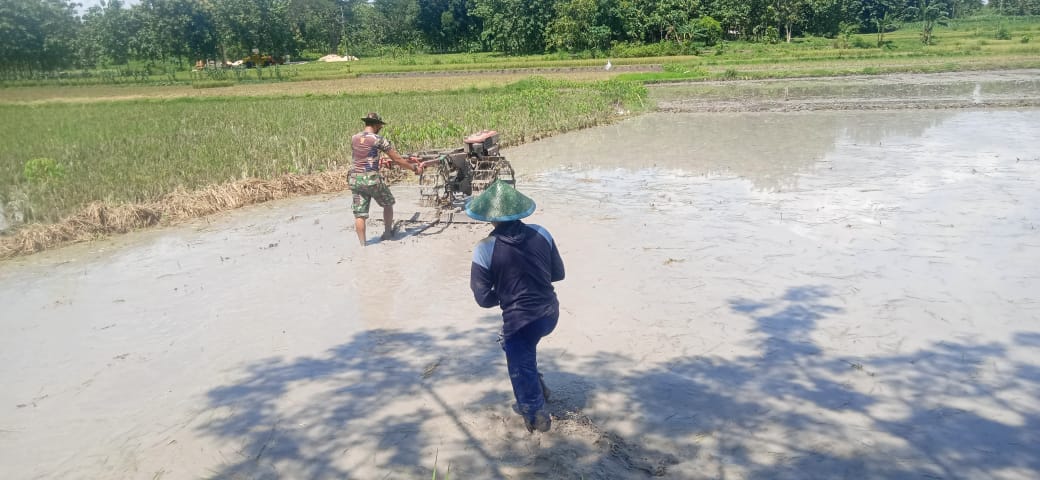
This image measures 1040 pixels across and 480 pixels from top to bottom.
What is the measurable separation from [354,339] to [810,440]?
3503mm

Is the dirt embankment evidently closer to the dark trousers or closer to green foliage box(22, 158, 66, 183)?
green foliage box(22, 158, 66, 183)

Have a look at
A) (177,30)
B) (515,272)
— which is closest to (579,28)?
(177,30)

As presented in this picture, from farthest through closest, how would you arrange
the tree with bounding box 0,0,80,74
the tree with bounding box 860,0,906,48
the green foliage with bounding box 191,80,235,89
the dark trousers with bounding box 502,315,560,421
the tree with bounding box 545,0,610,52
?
the tree with bounding box 860,0,906,48
the tree with bounding box 545,0,610,52
the tree with bounding box 0,0,80,74
the green foliage with bounding box 191,80,235,89
the dark trousers with bounding box 502,315,560,421

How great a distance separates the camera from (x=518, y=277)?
3.56 meters

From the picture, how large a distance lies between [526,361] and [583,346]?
1499mm

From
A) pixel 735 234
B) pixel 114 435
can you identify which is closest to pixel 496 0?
pixel 735 234

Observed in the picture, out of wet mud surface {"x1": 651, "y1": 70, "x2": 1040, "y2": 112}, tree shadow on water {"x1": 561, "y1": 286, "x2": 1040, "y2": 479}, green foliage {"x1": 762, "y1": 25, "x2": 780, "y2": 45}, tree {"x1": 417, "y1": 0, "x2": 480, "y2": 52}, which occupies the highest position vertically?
tree {"x1": 417, "y1": 0, "x2": 480, "y2": 52}

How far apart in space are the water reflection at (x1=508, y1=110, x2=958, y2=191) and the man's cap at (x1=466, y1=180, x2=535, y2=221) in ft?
24.4

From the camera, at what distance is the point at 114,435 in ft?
13.4

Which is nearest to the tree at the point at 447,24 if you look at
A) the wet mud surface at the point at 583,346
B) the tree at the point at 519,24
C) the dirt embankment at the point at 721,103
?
the tree at the point at 519,24

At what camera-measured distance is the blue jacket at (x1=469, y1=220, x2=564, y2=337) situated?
355cm

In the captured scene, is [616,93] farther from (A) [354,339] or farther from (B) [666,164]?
(A) [354,339]

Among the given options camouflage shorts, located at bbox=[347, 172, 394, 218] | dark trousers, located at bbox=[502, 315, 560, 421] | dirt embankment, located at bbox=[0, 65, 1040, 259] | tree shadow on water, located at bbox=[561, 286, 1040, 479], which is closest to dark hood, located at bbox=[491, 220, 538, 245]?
dark trousers, located at bbox=[502, 315, 560, 421]

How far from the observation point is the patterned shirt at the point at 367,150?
24.5ft
